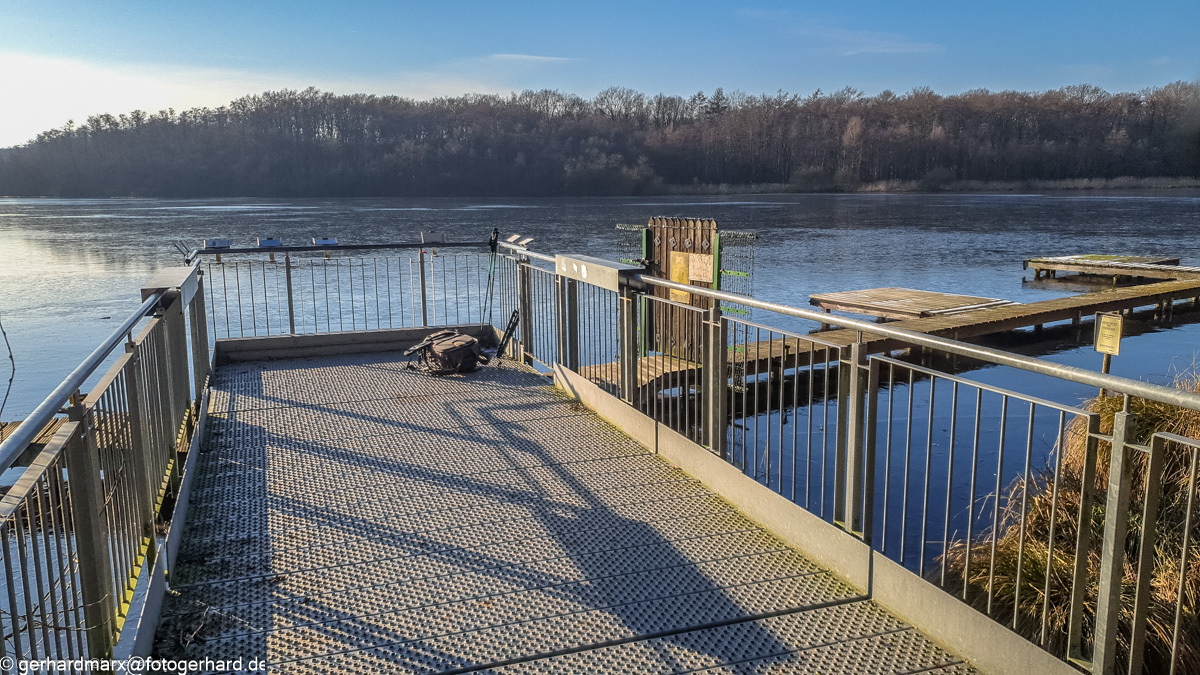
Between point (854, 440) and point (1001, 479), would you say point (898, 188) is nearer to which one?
point (1001, 479)

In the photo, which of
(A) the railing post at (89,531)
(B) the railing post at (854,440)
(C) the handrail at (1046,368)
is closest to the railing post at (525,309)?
(C) the handrail at (1046,368)

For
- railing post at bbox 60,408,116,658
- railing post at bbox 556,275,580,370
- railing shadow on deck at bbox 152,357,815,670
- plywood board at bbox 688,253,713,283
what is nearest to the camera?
railing post at bbox 60,408,116,658

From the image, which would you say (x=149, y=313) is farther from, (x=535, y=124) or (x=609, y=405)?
(x=535, y=124)

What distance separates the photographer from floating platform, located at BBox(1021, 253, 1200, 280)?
20266mm

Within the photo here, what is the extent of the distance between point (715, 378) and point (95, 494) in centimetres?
291

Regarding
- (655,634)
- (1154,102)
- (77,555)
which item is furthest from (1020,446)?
(1154,102)

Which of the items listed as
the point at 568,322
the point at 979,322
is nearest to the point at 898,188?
the point at 979,322

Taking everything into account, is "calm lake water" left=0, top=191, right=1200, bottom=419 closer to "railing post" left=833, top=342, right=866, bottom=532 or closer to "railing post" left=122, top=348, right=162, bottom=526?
"railing post" left=122, top=348, right=162, bottom=526

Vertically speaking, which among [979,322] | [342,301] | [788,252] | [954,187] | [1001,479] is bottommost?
[788,252]

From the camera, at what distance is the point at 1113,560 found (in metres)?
2.44

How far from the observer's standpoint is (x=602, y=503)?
14.5 ft

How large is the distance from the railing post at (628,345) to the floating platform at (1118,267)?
59.8ft

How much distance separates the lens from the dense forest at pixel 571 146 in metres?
113

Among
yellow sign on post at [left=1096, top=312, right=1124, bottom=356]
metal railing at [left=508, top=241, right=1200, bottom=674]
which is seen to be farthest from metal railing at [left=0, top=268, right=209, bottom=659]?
yellow sign on post at [left=1096, top=312, right=1124, bottom=356]
